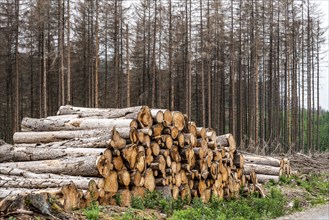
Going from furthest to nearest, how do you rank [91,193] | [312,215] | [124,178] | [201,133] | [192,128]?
[201,133]
[192,128]
[312,215]
[124,178]
[91,193]

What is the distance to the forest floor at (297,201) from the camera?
781 cm

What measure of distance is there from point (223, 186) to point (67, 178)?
5.92 meters

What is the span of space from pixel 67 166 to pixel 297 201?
24.4ft

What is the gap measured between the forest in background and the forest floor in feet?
17.8

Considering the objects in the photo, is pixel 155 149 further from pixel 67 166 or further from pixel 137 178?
pixel 67 166

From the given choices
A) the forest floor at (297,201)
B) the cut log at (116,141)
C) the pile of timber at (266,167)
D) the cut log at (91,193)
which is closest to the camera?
the forest floor at (297,201)

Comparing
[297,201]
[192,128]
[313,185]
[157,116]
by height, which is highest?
[157,116]

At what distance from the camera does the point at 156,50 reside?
35.0 meters

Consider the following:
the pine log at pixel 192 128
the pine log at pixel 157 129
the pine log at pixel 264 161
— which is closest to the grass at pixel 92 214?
the pine log at pixel 157 129

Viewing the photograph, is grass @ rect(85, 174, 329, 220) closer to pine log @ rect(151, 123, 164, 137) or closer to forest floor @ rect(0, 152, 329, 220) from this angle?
forest floor @ rect(0, 152, 329, 220)

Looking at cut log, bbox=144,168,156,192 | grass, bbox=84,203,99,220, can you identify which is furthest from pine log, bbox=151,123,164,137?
grass, bbox=84,203,99,220

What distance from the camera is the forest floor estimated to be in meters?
7.81

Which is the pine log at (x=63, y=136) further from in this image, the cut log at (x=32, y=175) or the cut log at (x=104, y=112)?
the cut log at (x=32, y=175)

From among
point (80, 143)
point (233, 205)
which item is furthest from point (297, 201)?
point (80, 143)
